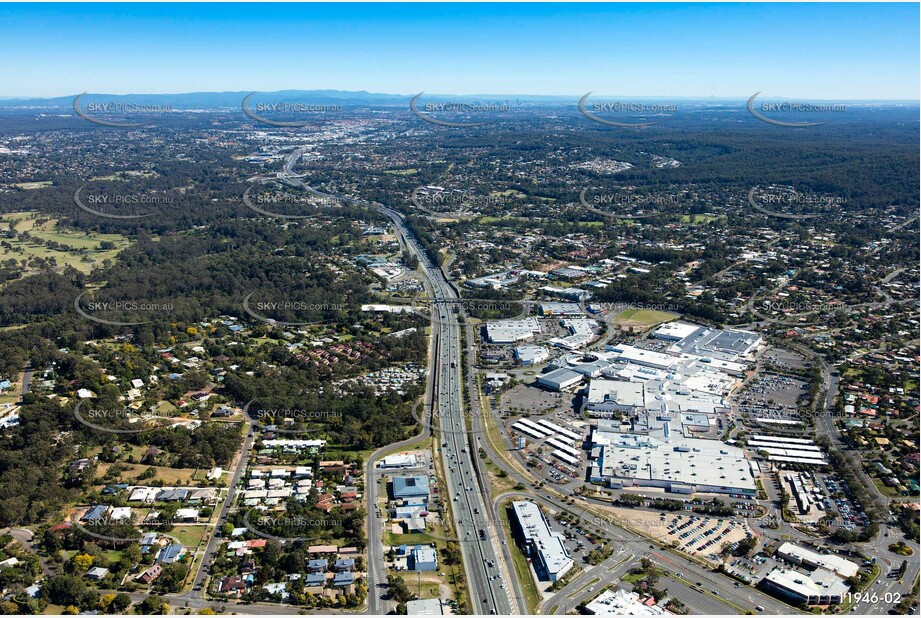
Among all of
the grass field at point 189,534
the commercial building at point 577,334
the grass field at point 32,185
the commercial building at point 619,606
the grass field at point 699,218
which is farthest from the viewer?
the grass field at point 32,185

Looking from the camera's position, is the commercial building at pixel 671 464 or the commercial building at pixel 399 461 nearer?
the commercial building at pixel 671 464

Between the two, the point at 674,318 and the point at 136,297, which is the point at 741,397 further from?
the point at 136,297

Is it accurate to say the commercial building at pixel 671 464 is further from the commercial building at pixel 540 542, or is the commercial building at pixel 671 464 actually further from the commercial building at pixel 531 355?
the commercial building at pixel 531 355

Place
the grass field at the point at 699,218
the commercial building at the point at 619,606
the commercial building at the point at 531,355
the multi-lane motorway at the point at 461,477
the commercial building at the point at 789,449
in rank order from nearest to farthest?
the commercial building at the point at 619,606 → the multi-lane motorway at the point at 461,477 → the commercial building at the point at 789,449 → the commercial building at the point at 531,355 → the grass field at the point at 699,218

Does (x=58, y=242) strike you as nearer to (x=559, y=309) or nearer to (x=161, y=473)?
(x=161, y=473)

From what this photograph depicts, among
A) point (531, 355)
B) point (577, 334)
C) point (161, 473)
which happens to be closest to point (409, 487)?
point (161, 473)

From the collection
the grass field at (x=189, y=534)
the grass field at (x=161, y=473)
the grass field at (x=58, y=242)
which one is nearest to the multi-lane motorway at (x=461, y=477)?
the grass field at (x=189, y=534)
